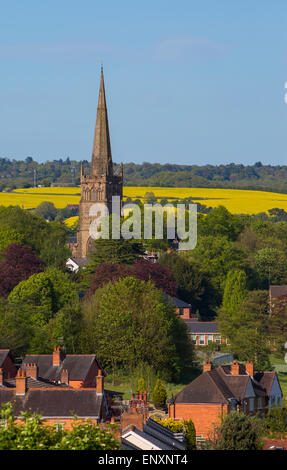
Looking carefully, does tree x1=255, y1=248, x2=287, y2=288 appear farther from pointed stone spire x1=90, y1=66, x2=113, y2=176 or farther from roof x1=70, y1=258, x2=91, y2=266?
pointed stone spire x1=90, y1=66, x2=113, y2=176

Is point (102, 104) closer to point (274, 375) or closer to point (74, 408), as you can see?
point (274, 375)

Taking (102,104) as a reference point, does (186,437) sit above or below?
below

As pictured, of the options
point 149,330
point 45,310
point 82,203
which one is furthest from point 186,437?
point 82,203

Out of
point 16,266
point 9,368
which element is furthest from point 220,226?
point 9,368

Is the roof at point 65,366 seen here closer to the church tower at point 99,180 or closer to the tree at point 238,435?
the tree at point 238,435

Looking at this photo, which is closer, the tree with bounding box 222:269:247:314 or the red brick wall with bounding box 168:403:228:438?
the red brick wall with bounding box 168:403:228:438

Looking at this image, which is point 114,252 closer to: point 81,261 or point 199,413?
point 81,261

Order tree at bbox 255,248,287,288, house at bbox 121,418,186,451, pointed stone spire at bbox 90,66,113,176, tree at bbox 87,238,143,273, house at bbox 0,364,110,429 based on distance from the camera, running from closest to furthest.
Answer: house at bbox 121,418,186,451, house at bbox 0,364,110,429, tree at bbox 87,238,143,273, tree at bbox 255,248,287,288, pointed stone spire at bbox 90,66,113,176

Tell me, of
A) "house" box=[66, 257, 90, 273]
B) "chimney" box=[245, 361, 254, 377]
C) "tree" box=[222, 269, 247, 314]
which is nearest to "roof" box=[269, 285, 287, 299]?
"tree" box=[222, 269, 247, 314]
